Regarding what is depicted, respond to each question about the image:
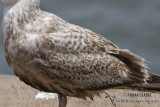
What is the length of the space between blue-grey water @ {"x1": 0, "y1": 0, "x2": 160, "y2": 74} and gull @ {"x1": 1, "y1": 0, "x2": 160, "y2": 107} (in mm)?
5192

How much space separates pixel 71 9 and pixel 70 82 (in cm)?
652

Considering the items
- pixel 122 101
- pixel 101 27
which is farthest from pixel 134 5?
pixel 122 101

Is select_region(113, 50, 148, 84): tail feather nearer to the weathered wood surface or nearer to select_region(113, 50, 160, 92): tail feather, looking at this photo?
select_region(113, 50, 160, 92): tail feather

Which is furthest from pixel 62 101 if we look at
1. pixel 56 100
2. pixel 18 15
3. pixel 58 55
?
pixel 18 15

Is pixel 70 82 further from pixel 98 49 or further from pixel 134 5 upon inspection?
pixel 134 5

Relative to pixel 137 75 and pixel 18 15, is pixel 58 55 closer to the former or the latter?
pixel 18 15

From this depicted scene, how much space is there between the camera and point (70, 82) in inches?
209

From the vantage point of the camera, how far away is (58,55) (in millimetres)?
5090

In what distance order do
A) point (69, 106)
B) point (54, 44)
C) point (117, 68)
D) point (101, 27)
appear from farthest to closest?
point (101, 27)
point (69, 106)
point (117, 68)
point (54, 44)

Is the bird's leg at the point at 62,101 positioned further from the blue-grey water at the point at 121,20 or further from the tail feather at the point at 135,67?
the blue-grey water at the point at 121,20

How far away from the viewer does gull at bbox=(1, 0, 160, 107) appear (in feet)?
16.4

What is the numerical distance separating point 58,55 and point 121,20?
6.31m

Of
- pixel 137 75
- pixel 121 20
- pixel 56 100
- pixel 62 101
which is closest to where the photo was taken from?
pixel 137 75

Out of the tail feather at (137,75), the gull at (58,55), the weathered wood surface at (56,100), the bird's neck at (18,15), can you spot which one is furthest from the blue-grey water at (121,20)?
the bird's neck at (18,15)
